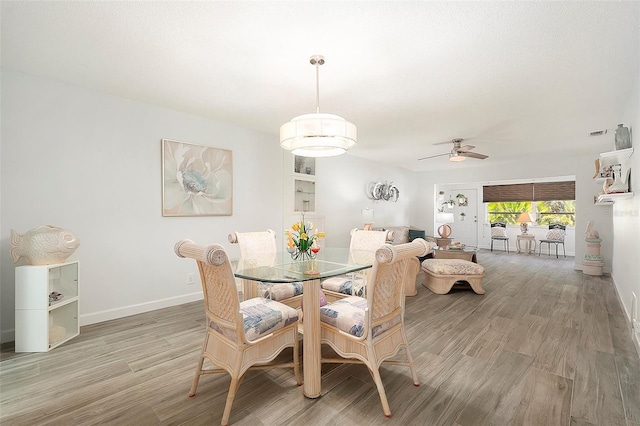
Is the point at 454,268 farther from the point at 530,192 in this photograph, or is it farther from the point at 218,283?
the point at 530,192

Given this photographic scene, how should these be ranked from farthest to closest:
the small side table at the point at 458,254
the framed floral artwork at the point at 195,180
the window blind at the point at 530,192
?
the window blind at the point at 530,192 < the small side table at the point at 458,254 < the framed floral artwork at the point at 195,180

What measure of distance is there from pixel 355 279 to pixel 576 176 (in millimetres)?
6284

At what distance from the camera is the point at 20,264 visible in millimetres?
2646

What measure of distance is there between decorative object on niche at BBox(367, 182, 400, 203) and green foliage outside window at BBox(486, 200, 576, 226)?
3789 millimetres

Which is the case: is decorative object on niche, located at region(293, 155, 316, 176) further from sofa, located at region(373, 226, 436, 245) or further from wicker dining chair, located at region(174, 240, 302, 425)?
wicker dining chair, located at region(174, 240, 302, 425)

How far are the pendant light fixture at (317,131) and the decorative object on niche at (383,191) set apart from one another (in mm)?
4537

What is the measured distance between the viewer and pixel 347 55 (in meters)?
2.28

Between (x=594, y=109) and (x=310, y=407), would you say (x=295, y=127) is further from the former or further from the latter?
(x=594, y=109)

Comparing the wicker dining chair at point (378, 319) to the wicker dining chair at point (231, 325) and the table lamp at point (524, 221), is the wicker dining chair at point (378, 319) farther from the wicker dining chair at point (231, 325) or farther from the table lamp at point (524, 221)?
the table lamp at point (524, 221)

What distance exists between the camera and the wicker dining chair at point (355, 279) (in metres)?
2.71

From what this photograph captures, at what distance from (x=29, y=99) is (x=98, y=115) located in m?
0.52

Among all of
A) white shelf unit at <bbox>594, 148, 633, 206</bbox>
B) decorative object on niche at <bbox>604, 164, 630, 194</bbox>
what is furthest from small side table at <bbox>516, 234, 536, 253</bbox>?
decorative object on niche at <bbox>604, 164, 630, 194</bbox>

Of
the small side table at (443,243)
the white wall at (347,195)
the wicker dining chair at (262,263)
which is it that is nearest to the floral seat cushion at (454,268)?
the small side table at (443,243)

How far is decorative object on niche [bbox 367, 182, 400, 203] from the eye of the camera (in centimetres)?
682
